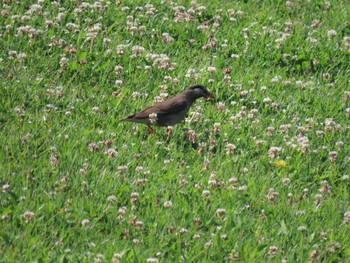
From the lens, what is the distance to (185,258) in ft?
24.8

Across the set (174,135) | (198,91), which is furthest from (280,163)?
(198,91)

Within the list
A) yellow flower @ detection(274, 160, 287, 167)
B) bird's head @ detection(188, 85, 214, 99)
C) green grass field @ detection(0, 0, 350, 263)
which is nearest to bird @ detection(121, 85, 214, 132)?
bird's head @ detection(188, 85, 214, 99)

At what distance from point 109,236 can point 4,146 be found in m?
1.68

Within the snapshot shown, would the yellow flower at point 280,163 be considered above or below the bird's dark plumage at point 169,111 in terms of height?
below

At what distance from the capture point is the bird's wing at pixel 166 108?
392 inches

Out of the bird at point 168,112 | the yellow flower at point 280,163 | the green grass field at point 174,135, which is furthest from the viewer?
the bird at point 168,112

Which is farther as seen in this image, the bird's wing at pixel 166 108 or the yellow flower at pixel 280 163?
the bird's wing at pixel 166 108

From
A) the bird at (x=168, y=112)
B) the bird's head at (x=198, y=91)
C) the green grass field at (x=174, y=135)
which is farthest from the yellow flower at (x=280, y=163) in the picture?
the bird's head at (x=198, y=91)

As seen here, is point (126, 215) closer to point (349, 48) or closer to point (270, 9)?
point (349, 48)

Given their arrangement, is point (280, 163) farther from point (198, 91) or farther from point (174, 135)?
point (198, 91)

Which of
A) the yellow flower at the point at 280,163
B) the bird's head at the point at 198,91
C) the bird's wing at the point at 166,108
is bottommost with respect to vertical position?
the yellow flower at the point at 280,163

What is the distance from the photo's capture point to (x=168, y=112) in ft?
33.0

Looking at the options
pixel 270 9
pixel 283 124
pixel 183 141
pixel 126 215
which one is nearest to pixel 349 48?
pixel 270 9

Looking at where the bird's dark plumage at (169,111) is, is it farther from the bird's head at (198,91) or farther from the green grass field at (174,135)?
the green grass field at (174,135)
